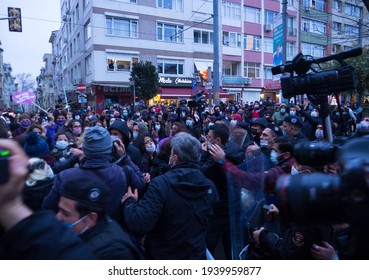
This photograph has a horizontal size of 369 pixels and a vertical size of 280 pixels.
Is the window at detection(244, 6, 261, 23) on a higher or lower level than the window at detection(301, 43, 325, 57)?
higher

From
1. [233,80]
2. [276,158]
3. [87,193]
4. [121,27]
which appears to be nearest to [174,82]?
[121,27]

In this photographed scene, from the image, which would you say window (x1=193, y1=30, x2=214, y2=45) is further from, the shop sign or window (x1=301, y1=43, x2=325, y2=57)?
window (x1=301, y1=43, x2=325, y2=57)

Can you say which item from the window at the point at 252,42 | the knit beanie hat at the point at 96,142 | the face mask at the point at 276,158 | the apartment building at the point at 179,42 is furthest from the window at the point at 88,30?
the face mask at the point at 276,158

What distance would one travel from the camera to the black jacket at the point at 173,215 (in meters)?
2.28

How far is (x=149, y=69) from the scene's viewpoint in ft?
76.3

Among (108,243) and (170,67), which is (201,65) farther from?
(108,243)

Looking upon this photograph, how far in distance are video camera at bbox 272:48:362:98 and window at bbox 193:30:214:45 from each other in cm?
2841

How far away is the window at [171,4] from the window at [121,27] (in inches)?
120

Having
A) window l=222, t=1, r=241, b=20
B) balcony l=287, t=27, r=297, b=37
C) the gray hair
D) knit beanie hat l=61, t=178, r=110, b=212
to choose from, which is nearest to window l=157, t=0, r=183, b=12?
window l=222, t=1, r=241, b=20

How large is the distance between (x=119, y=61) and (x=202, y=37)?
890 centimetres

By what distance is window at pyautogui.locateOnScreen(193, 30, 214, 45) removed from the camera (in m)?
29.7

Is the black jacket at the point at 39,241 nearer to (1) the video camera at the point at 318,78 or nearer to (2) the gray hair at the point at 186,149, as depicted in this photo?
(2) the gray hair at the point at 186,149

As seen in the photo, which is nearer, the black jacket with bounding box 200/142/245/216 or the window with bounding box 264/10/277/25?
the black jacket with bounding box 200/142/245/216

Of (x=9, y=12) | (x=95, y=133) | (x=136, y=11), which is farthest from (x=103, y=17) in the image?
(x=95, y=133)
